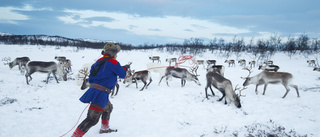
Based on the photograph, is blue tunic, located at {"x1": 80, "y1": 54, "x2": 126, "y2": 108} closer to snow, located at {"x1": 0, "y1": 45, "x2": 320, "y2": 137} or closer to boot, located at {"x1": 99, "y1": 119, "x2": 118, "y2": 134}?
boot, located at {"x1": 99, "y1": 119, "x2": 118, "y2": 134}

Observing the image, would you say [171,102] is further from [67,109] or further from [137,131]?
[67,109]

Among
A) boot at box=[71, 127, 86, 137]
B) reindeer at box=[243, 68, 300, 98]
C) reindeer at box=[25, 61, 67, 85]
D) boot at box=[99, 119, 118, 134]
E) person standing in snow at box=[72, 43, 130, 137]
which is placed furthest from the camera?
reindeer at box=[25, 61, 67, 85]

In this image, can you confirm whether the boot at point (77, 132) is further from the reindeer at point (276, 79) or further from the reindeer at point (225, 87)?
the reindeer at point (276, 79)

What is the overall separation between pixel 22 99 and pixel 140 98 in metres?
4.90

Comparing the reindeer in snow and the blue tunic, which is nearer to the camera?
the blue tunic

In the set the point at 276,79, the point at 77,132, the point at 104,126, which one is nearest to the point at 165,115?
the point at 104,126

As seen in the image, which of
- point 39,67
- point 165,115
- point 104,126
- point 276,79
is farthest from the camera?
point 39,67

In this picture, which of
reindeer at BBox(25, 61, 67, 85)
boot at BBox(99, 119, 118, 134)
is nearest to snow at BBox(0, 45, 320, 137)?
boot at BBox(99, 119, 118, 134)

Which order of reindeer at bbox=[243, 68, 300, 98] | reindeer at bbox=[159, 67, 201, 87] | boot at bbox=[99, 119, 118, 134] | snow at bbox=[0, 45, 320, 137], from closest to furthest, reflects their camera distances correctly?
boot at bbox=[99, 119, 118, 134] → snow at bbox=[0, 45, 320, 137] → reindeer at bbox=[243, 68, 300, 98] → reindeer at bbox=[159, 67, 201, 87]

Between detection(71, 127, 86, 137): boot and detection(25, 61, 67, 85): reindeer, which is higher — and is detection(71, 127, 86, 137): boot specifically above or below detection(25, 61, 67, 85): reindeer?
below

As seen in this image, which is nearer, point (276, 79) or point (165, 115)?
point (165, 115)

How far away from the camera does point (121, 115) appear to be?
5.16m

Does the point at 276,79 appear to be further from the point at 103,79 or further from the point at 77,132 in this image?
the point at 77,132

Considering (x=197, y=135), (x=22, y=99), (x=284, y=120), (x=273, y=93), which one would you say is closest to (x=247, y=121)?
(x=284, y=120)
